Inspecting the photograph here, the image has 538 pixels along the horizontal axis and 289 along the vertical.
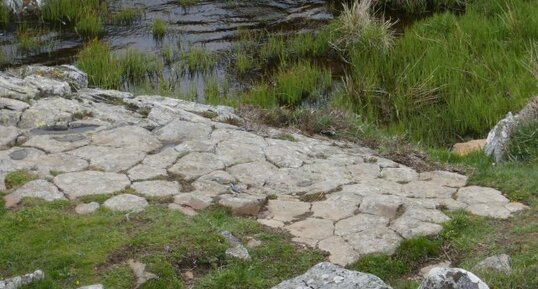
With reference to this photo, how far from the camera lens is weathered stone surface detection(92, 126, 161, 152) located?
6.57m

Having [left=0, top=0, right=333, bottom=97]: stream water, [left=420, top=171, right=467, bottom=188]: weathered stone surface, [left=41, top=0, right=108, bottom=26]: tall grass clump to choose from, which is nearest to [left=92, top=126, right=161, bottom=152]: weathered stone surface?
[left=420, top=171, right=467, bottom=188]: weathered stone surface

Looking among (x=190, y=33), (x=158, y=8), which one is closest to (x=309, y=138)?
(x=190, y=33)

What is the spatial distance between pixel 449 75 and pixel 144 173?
5.33m

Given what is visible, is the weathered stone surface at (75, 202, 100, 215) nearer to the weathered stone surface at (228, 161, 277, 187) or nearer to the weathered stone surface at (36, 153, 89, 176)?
the weathered stone surface at (36, 153, 89, 176)

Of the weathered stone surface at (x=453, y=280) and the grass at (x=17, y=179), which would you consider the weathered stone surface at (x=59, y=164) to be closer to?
the grass at (x=17, y=179)

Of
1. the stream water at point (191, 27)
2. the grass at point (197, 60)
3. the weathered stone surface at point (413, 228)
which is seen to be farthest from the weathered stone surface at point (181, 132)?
the grass at point (197, 60)

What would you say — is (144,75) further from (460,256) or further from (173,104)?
(460,256)

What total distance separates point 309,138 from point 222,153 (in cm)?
114

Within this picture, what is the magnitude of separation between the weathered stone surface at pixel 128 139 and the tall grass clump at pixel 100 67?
3996mm

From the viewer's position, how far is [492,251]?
5.14 metres

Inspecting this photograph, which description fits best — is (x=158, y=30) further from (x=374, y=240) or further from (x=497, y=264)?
(x=497, y=264)

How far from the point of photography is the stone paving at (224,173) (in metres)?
5.53

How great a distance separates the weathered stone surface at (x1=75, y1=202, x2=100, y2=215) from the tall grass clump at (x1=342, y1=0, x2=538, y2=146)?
448cm

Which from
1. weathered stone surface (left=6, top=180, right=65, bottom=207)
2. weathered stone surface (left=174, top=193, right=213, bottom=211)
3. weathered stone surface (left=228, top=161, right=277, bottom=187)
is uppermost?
weathered stone surface (left=6, top=180, right=65, bottom=207)
